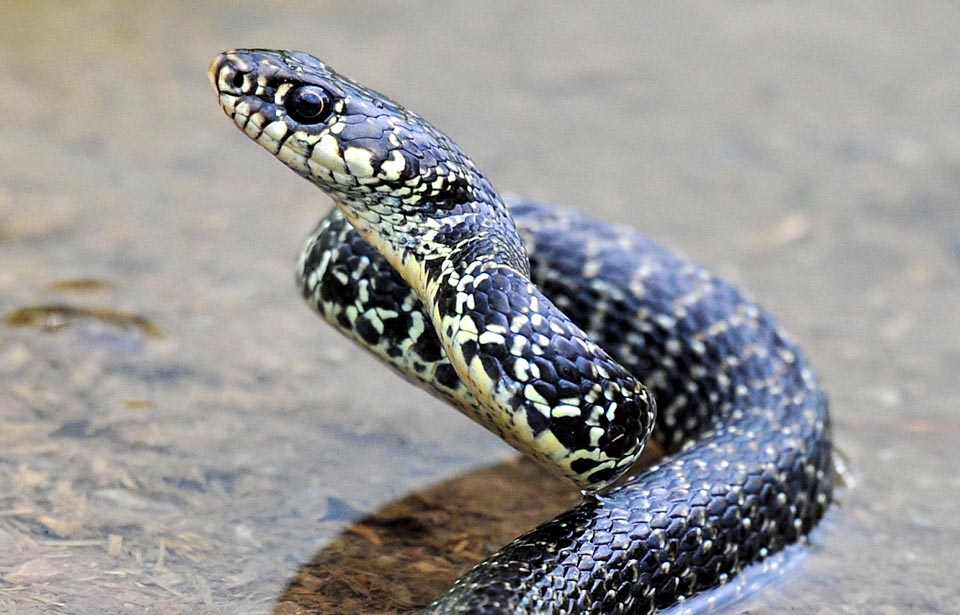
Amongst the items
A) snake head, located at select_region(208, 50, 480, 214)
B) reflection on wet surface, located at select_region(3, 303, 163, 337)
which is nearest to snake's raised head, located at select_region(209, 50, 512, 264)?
snake head, located at select_region(208, 50, 480, 214)

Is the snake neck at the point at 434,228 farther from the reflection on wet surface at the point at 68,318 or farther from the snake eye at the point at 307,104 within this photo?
the reflection on wet surface at the point at 68,318

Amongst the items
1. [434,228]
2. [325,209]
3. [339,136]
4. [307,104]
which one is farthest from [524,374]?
A: [325,209]

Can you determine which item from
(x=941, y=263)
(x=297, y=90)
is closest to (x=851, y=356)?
(x=941, y=263)

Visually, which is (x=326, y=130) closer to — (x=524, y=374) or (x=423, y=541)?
(x=524, y=374)

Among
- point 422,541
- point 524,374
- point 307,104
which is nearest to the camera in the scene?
point 524,374

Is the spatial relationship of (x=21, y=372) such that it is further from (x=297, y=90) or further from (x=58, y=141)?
(x=58, y=141)

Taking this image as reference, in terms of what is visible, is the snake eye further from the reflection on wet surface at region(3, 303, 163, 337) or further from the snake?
the reflection on wet surface at region(3, 303, 163, 337)

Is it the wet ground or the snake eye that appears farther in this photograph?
the wet ground
